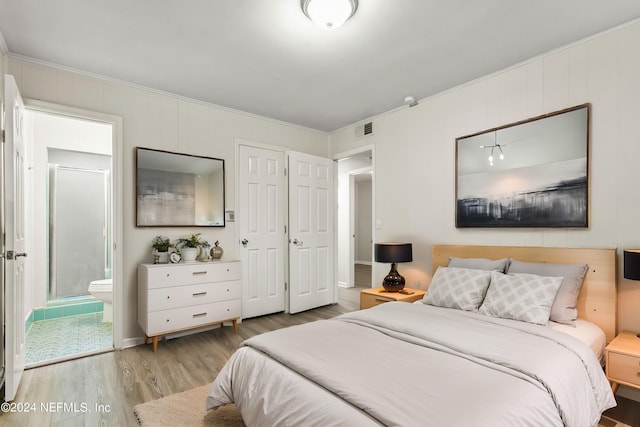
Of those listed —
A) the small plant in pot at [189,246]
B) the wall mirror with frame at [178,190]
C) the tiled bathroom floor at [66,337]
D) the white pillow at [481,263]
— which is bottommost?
the tiled bathroom floor at [66,337]

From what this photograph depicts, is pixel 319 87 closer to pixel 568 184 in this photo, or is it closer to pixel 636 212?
pixel 568 184

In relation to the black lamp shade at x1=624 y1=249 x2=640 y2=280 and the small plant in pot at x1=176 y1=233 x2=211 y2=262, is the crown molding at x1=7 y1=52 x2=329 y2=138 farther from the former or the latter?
the black lamp shade at x1=624 y1=249 x2=640 y2=280

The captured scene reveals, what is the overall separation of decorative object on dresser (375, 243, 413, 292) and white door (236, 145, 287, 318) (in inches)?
57.6

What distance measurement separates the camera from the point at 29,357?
9.58 feet

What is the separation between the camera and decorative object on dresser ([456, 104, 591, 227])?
8.27 ft

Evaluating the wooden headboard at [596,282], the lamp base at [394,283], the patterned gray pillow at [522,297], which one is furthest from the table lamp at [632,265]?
the lamp base at [394,283]

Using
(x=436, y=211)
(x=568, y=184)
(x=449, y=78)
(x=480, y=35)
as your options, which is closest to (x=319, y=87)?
(x=449, y=78)

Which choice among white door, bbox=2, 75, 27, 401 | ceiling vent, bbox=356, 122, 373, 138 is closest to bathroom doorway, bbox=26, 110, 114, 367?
white door, bbox=2, 75, 27, 401

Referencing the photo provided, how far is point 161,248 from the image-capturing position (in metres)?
3.28

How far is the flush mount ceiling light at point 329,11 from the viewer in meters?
2.02

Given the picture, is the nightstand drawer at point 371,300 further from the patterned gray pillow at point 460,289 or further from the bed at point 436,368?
the bed at point 436,368

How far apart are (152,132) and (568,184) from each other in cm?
376

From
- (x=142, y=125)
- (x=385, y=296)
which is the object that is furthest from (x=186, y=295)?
(x=385, y=296)

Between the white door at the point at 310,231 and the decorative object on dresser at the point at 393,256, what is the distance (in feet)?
4.18
